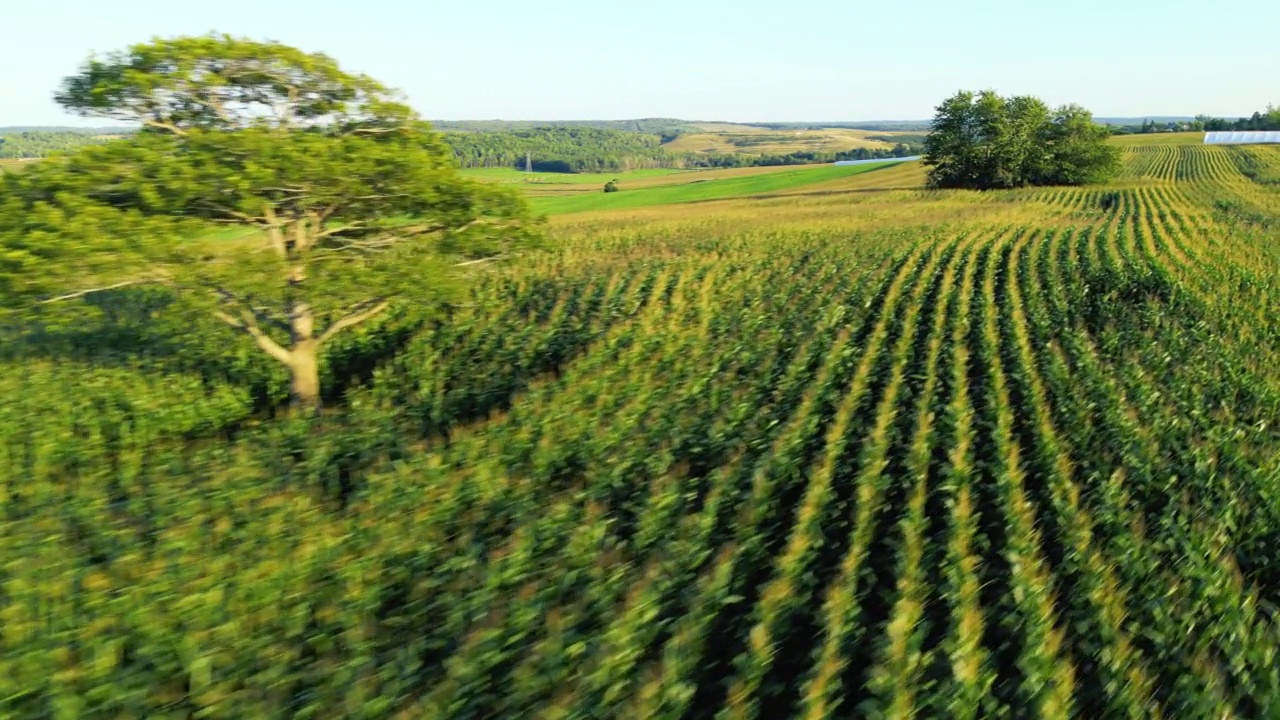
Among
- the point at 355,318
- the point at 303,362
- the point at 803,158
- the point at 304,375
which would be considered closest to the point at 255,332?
the point at 303,362

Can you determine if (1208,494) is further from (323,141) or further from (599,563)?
(323,141)

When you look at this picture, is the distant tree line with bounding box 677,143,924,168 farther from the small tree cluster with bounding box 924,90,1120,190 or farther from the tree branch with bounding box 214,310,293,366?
the tree branch with bounding box 214,310,293,366

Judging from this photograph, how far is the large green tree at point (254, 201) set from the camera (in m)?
9.07

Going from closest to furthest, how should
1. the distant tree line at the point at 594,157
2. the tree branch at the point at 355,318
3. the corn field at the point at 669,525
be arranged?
the corn field at the point at 669,525 < the tree branch at the point at 355,318 < the distant tree line at the point at 594,157

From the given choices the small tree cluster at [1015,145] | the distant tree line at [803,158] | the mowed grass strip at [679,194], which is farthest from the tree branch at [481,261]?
the distant tree line at [803,158]

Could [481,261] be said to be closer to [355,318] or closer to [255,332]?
[355,318]

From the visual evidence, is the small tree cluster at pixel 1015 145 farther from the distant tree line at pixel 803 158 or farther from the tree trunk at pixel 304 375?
the distant tree line at pixel 803 158

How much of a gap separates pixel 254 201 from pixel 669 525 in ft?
23.7

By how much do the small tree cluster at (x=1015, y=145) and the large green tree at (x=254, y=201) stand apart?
5504 cm

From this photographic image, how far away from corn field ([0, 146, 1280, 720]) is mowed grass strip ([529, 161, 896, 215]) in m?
47.1

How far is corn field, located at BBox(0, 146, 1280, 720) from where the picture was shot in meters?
4.94

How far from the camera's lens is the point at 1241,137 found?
108 meters

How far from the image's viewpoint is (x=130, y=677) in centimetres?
474

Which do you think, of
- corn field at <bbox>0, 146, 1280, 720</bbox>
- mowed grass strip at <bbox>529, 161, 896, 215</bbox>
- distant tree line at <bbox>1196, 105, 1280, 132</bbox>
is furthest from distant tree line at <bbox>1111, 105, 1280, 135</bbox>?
corn field at <bbox>0, 146, 1280, 720</bbox>
